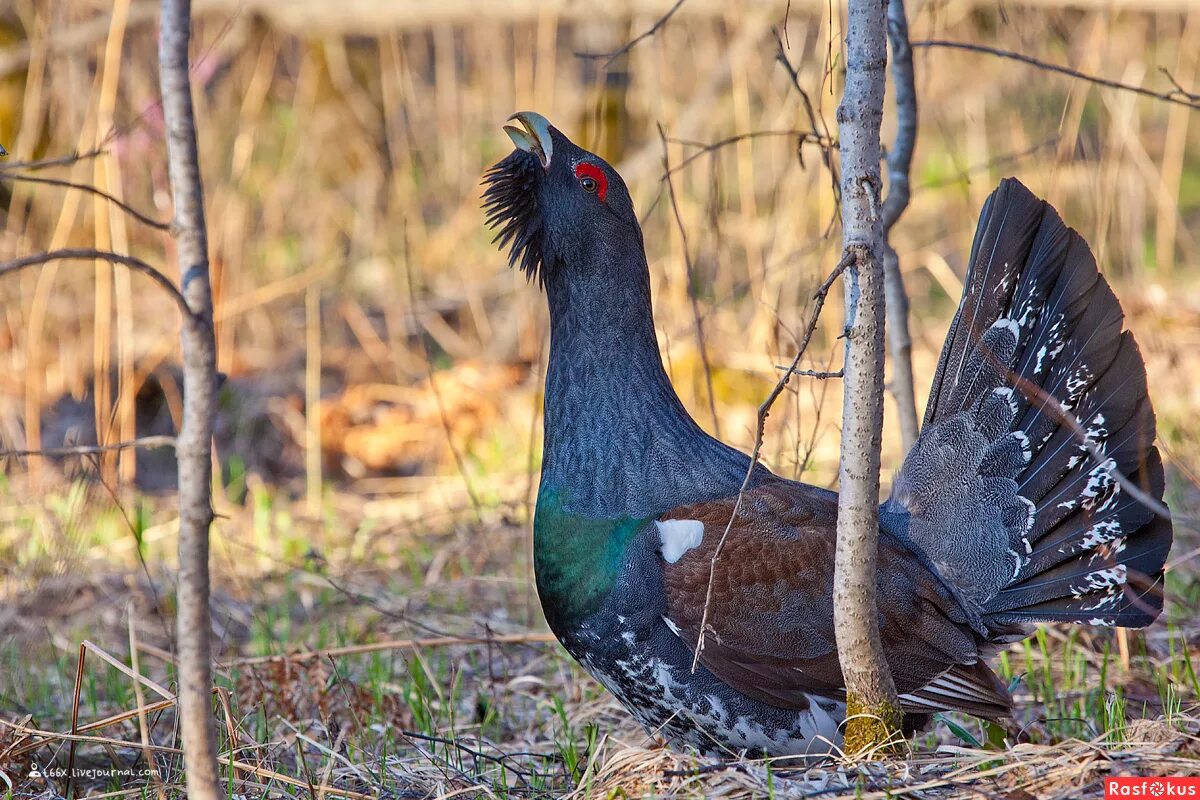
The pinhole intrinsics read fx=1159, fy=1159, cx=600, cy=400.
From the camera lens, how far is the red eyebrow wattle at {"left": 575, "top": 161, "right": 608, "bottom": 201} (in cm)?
297

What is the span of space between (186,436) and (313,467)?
172 inches

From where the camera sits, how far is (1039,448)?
3.01m

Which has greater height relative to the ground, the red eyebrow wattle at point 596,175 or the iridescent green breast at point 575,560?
the red eyebrow wattle at point 596,175

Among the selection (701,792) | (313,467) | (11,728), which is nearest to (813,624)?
(701,792)

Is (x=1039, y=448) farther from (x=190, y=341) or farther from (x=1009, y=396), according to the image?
(x=190, y=341)

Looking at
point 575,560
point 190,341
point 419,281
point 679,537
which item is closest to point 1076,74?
point 679,537

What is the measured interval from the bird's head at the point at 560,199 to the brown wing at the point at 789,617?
2.41ft

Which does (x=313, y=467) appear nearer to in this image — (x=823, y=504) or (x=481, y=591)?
(x=481, y=591)

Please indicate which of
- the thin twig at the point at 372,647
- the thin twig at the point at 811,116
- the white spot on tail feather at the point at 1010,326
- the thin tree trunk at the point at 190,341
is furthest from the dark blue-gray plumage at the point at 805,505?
the thin tree trunk at the point at 190,341

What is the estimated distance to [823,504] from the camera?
292 centimetres

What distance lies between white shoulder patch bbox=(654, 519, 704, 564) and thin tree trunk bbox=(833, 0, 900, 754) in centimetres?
42

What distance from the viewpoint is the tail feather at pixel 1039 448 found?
2.86 metres

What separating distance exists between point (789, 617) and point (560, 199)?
1.19 meters

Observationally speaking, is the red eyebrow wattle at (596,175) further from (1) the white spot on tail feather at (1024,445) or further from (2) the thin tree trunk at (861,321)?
(1) the white spot on tail feather at (1024,445)
